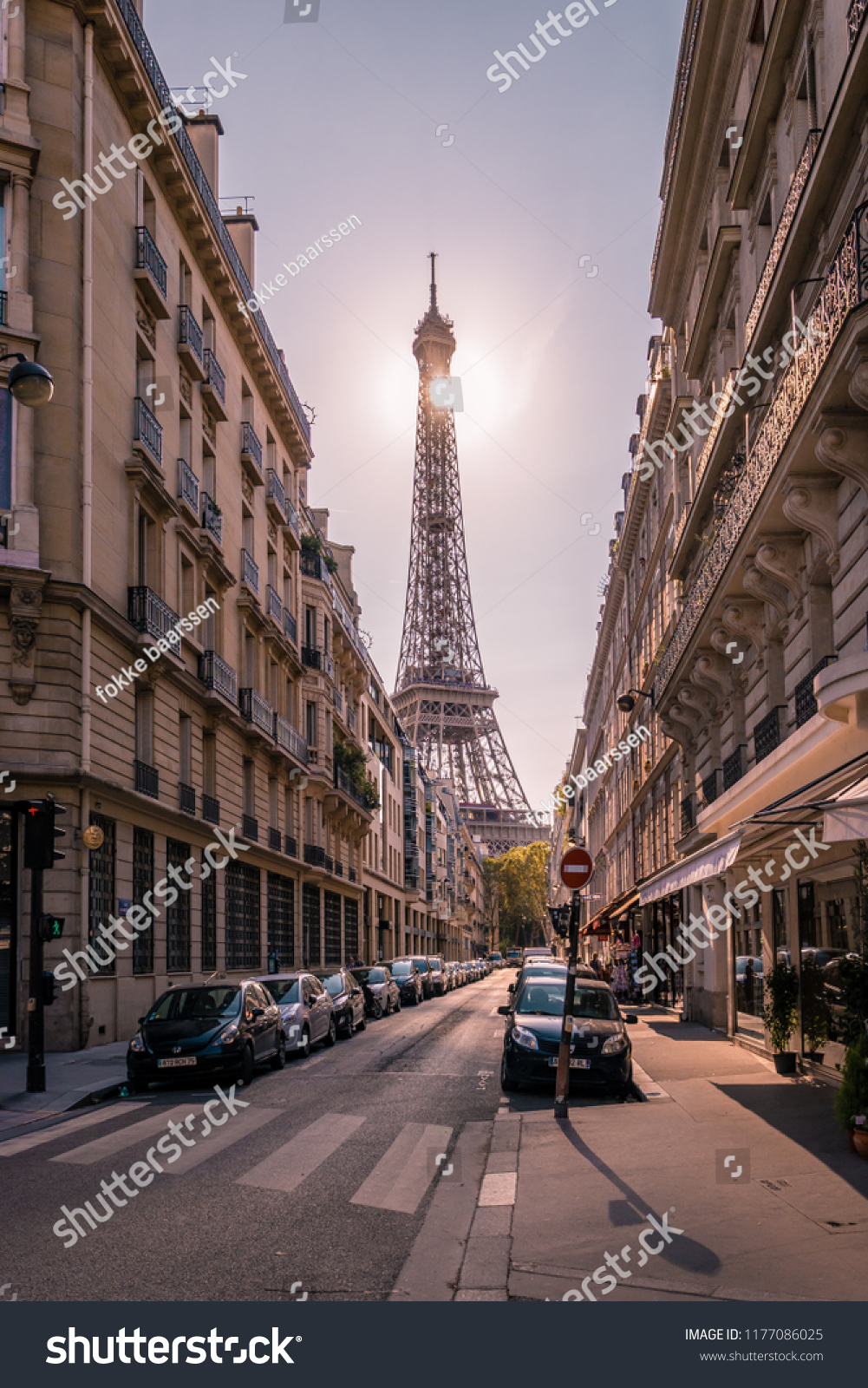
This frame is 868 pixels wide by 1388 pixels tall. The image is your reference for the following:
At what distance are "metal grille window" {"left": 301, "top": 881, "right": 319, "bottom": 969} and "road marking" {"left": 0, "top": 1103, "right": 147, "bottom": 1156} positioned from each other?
2999cm

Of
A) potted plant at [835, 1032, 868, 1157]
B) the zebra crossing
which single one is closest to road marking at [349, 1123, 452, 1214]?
the zebra crossing

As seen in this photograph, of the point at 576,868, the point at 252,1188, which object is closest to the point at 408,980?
the point at 576,868

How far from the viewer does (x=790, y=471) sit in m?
13.4

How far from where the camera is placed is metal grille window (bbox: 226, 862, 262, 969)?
33.7 meters

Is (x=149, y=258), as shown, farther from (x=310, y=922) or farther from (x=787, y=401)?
(x=310, y=922)

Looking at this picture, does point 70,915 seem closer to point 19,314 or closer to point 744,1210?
point 19,314

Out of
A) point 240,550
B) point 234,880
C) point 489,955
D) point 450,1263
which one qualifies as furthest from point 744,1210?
point 489,955

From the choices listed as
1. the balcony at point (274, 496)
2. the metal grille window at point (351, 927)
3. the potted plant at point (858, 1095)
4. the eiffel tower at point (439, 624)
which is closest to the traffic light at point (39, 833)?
the potted plant at point (858, 1095)

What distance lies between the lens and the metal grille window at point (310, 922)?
45.7 meters

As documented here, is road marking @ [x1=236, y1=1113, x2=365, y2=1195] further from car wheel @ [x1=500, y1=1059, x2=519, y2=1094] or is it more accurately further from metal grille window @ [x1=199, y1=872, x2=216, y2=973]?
metal grille window @ [x1=199, y1=872, x2=216, y2=973]

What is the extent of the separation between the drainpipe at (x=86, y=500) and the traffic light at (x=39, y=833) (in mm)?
4585

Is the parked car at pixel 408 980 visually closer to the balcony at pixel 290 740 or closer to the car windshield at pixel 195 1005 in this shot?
the balcony at pixel 290 740

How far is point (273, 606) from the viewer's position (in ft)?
135

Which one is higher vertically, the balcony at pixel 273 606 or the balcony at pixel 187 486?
the balcony at pixel 187 486
